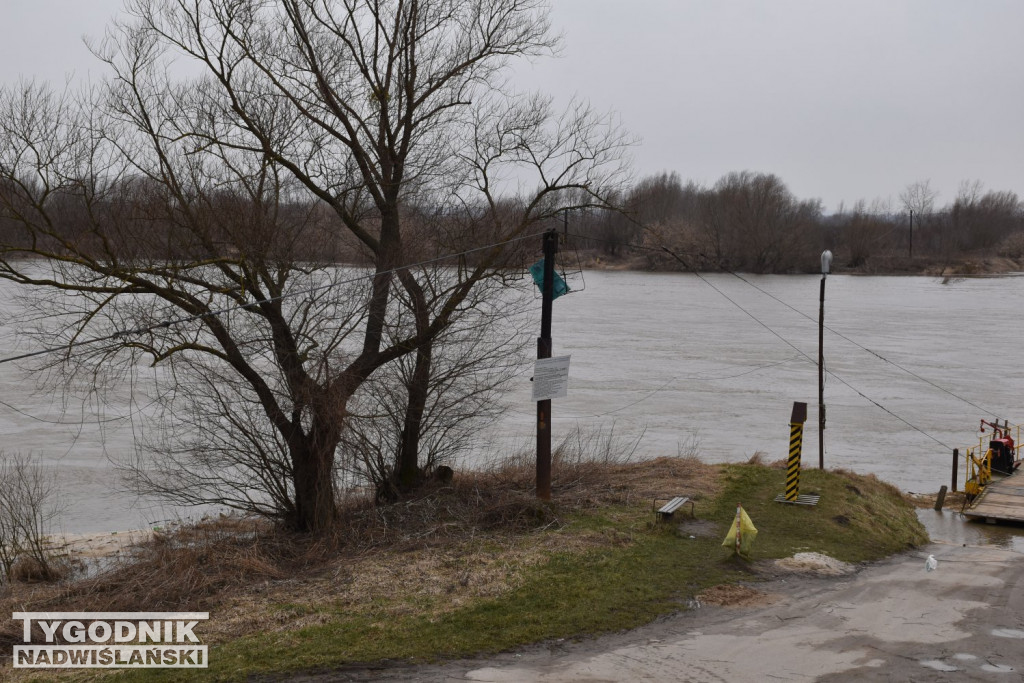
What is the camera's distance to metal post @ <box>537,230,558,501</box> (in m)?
13.2

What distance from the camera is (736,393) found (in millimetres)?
32875

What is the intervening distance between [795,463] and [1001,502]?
26.6 feet

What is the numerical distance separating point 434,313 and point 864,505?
7.45 m

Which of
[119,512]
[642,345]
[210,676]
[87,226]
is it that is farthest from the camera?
[642,345]

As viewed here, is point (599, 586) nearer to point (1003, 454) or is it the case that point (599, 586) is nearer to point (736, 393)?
point (1003, 454)

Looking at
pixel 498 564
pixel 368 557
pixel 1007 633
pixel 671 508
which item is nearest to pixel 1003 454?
pixel 671 508

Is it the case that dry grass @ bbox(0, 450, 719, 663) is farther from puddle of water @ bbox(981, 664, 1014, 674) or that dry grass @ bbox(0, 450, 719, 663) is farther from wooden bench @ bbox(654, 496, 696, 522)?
puddle of water @ bbox(981, 664, 1014, 674)

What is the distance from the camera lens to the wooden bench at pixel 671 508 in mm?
13227

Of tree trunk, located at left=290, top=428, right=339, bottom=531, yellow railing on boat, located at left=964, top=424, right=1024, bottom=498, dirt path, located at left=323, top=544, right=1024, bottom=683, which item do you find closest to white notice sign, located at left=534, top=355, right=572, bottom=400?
tree trunk, located at left=290, top=428, right=339, bottom=531

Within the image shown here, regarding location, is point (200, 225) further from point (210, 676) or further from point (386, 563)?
point (210, 676)

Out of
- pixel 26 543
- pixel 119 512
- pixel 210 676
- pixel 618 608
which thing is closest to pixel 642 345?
pixel 119 512

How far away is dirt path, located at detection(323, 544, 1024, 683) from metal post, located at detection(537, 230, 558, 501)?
3.66m

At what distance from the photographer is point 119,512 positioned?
1908 centimetres

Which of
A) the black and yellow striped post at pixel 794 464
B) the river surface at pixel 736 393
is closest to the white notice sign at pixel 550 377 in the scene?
the black and yellow striped post at pixel 794 464
